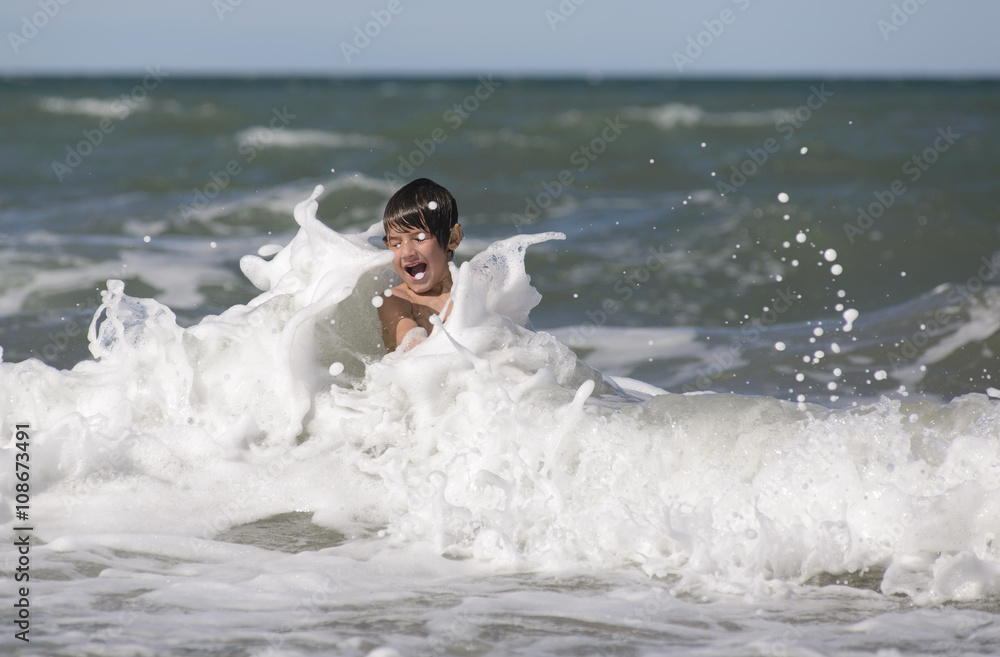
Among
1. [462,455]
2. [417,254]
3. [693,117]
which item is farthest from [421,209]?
[693,117]

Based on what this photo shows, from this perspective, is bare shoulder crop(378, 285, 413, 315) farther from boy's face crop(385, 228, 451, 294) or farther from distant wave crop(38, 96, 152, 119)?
distant wave crop(38, 96, 152, 119)

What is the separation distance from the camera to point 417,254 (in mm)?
4180

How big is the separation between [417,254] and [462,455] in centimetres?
95

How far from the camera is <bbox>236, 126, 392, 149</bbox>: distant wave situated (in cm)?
1689

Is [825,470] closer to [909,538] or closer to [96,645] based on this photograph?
[909,538]

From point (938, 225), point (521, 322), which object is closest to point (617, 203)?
point (938, 225)

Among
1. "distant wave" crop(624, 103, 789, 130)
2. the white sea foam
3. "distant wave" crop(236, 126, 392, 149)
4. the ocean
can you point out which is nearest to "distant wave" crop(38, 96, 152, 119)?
"distant wave" crop(236, 126, 392, 149)

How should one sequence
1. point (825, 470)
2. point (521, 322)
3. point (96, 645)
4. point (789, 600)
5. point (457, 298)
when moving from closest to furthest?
point (96, 645) → point (789, 600) → point (825, 470) → point (457, 298) → point (521, 322)

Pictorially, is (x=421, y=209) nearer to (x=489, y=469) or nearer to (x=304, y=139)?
(x=489, y=469)

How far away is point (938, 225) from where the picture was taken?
9359 mm

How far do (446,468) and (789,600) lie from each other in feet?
4.14

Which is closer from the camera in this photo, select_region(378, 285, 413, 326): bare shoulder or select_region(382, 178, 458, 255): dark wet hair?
select_region(382, 178, 458, 255): dark wet hair

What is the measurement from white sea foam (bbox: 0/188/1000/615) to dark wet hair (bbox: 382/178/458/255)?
0.19 m

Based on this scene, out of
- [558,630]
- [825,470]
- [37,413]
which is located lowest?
[558,630]
